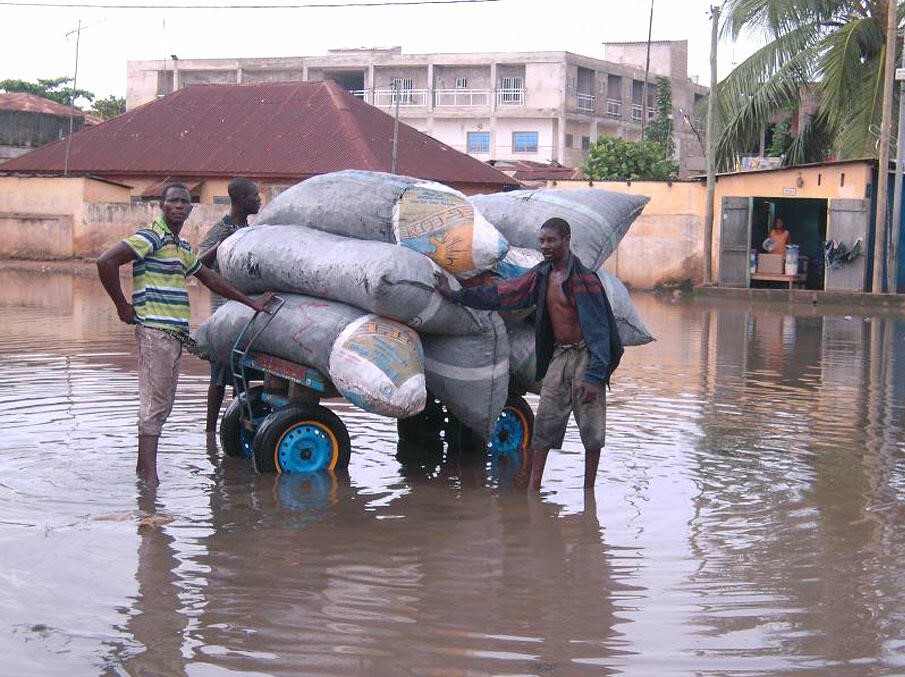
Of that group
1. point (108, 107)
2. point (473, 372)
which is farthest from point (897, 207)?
point (108, 107)

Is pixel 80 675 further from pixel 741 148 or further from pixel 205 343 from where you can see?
pixel 741 148

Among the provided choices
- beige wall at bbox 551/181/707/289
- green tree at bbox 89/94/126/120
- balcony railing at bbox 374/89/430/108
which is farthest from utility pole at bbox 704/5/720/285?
green tree at bbox 89/94/126/120

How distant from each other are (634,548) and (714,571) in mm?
495

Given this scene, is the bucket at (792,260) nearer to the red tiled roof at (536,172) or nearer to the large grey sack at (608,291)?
the red tiled roof at (536,172)

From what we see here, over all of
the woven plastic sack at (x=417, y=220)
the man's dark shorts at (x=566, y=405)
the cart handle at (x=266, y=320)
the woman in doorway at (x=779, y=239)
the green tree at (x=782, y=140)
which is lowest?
the man's dark shorts at (x=566, y=405)

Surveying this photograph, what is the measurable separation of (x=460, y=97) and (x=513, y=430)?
46319 mm

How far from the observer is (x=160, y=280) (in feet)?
22.0

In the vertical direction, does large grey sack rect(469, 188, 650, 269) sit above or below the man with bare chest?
above

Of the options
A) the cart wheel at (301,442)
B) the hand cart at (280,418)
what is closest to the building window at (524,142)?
the hand cart at (280,418)

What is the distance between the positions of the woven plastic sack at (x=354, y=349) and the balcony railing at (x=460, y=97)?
46988mm

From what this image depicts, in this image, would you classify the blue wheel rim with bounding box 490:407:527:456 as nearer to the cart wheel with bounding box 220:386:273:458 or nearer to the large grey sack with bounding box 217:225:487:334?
the large grey sack with bounding box 217:225:487:334

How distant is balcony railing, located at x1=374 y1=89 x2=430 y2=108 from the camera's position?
176 feet

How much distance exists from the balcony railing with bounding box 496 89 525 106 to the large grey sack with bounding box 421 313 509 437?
4656cm

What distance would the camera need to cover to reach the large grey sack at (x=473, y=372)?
280 inches
